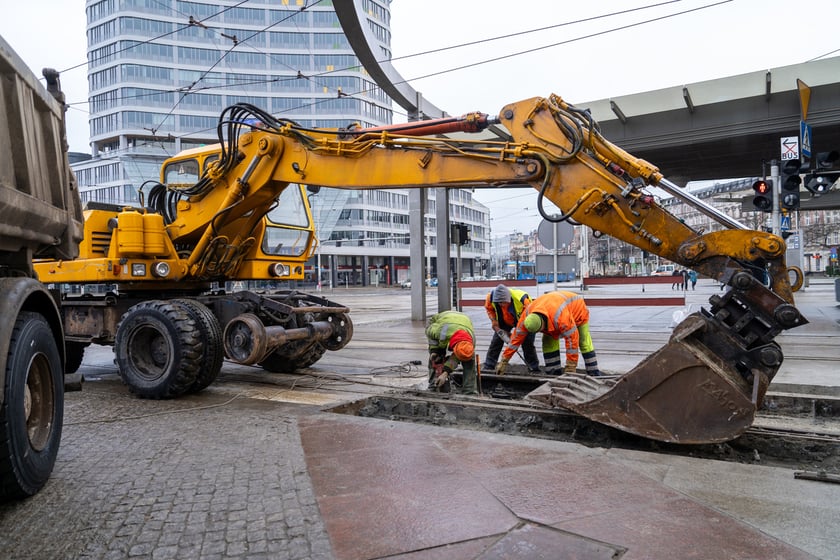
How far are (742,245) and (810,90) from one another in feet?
37.2

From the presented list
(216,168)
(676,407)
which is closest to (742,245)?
(676,407)

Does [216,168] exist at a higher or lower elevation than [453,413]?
higher

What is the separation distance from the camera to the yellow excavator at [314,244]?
4.57 m

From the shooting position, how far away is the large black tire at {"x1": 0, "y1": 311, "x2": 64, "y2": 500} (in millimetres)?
3387

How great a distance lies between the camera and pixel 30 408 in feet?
12.9

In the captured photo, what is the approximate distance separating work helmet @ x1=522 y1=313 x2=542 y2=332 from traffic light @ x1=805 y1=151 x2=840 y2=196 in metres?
7.82

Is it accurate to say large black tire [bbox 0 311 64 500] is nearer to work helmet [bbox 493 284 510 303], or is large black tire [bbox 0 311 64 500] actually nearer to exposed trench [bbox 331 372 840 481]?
exposed trench [bbox 331 372 840 481]

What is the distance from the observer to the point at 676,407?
15.0 feet

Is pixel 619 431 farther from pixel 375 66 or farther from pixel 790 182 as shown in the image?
pixel 375 66

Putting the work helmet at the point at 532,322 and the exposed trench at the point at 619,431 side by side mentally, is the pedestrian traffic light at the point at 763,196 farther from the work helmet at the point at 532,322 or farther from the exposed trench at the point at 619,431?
the work helmet at the point at 532,322

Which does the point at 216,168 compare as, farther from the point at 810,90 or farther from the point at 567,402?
the point at 810,90

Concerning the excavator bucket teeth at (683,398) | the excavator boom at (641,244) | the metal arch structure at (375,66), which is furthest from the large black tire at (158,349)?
the metal arch structure at (375,66)

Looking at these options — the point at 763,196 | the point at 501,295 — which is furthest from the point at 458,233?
the point at 501,295

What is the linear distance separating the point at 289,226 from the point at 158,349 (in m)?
2.48
